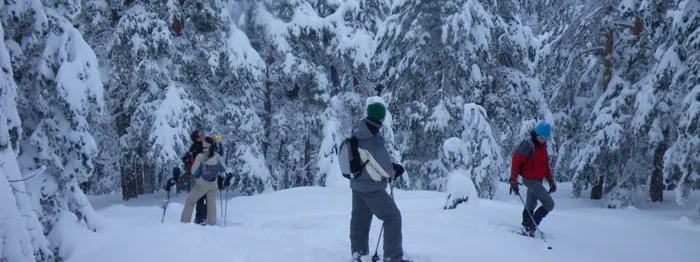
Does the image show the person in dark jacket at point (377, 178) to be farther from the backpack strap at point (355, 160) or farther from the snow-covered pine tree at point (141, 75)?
the snow-covered pine tree at point (141, 75)

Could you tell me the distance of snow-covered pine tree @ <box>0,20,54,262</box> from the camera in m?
3.40

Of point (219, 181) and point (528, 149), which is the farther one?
point (219, 181)

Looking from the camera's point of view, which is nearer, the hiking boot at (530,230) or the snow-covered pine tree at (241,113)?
the hiking boot at (530,230)

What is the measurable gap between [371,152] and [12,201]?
10.1ft

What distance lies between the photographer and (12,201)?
345 centimetres

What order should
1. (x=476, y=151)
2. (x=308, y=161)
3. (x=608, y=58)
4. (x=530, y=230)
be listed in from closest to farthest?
(x=530, y=230), (x=476, y=151), (x=608, y=58), (x=308, y=161)

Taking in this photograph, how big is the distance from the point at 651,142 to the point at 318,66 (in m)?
11.4

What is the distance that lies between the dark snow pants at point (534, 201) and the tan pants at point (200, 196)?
5.20 meters

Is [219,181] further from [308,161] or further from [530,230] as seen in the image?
[308,161]

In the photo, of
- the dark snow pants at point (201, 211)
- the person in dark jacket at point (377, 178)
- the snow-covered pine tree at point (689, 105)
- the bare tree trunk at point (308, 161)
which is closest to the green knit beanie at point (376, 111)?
the person in dark jacket at point (377, 178)

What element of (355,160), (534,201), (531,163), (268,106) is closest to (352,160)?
(355,160)

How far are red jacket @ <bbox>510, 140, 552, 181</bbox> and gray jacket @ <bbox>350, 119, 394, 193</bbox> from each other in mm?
3034

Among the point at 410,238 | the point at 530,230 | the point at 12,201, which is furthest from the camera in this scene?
the point at 530,230

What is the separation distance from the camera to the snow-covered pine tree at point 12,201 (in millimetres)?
3404
